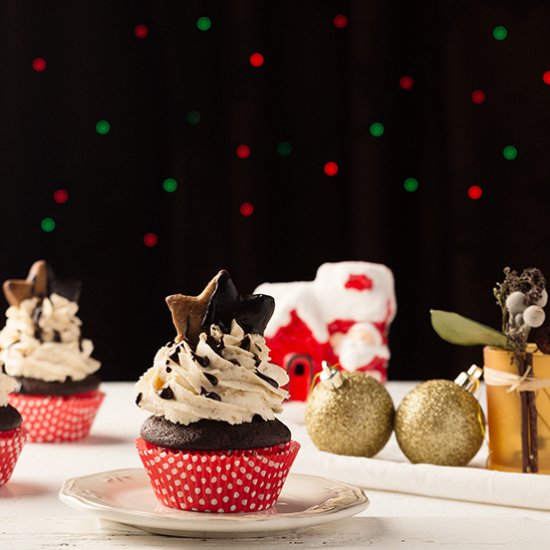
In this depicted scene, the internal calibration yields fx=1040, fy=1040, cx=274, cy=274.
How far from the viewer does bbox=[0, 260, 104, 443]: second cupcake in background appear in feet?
5.75

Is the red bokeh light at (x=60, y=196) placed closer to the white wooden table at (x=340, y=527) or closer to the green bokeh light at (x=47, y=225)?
the green bokeh light at (x=47, y=225)

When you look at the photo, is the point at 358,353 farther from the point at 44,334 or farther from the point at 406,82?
the point at 406,82

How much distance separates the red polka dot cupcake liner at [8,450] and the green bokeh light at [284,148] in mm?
1957

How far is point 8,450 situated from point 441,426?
0.58m

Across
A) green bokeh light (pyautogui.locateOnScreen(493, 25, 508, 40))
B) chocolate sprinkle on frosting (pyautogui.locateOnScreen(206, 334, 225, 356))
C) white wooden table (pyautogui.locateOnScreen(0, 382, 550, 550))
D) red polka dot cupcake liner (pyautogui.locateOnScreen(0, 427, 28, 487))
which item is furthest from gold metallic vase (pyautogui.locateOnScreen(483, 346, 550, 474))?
green bokeh light (pyautogui.locateOnScreen(493, 25, 508, 40))

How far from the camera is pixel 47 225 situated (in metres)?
3.18

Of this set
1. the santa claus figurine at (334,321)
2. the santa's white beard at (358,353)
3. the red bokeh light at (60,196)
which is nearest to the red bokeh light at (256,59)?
the red bokeh light at (60,196)

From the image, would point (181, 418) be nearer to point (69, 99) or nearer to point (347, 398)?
point (347, 398)

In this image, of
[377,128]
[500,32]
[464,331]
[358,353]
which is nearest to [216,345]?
[464,331]

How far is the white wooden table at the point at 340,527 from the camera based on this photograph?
3.54 feet

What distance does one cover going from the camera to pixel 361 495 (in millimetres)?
1161

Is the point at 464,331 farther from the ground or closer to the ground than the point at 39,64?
closer to the ground

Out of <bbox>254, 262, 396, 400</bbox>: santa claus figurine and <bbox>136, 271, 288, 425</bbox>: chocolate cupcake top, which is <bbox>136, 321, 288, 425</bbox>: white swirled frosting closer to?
<bbox>136, 271, 288, 425</bbox>: chocolate cupcake top

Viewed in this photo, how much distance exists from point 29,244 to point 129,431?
1.44m
